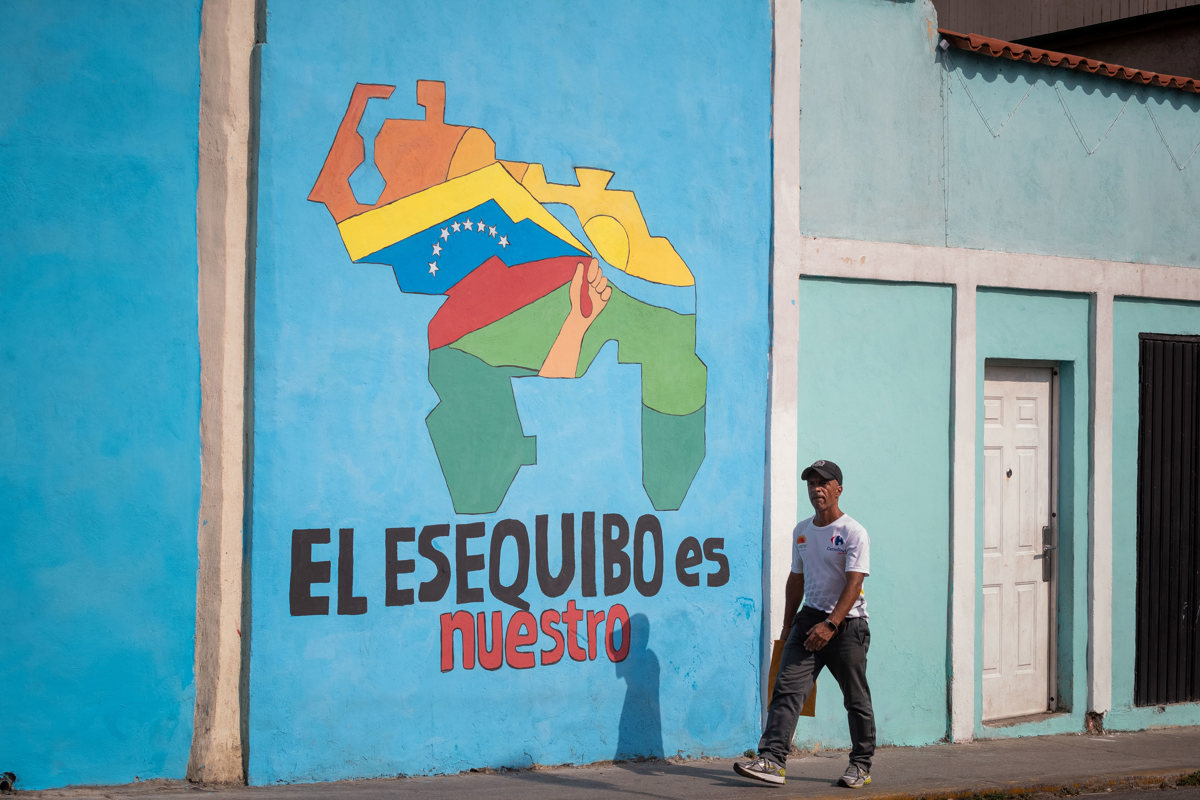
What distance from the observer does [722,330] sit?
26.2 ft

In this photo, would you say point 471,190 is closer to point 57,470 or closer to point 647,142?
point 647,142

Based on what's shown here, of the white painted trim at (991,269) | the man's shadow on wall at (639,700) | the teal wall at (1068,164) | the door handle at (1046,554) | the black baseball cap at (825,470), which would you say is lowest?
the man's shadow on wall at (639,700)

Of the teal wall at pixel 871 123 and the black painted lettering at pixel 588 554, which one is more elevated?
the teal wall at pixel 871 123

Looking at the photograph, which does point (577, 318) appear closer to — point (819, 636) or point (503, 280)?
point (503, 280)

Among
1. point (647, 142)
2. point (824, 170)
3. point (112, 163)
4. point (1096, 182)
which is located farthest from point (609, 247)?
point (1096, 182)

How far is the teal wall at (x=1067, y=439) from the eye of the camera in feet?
30.2

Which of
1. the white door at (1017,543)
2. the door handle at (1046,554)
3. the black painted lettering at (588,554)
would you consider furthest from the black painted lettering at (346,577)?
the door handle at (1046,554)

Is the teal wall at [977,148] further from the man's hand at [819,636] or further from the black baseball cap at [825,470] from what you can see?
the man's hand at [819,636]

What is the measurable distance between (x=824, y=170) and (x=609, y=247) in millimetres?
1799

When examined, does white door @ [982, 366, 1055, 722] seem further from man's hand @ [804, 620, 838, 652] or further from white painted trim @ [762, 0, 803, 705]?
man's hand @ [804, 620, 838, 652]

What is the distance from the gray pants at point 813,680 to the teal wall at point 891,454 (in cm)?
118

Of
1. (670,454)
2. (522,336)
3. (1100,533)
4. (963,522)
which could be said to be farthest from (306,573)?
(1100,533)

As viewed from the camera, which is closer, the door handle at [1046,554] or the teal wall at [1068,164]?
the teal wall at [1068,164]

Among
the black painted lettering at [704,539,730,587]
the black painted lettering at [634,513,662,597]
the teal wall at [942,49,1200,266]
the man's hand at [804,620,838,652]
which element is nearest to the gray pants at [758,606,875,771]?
the man's hand at [804,620,838,652]
